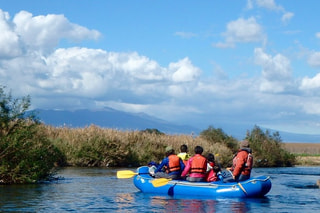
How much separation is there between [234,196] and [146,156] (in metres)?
19.9

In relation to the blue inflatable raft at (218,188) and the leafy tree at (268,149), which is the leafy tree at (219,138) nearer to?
the leafy tree at (268,149)

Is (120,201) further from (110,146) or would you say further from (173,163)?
(110,146)

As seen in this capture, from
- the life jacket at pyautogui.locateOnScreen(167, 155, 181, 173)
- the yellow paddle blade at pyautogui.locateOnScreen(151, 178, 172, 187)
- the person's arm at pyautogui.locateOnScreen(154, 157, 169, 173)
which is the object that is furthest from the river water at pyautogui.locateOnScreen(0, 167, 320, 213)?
the life jacket at pyautogui.locateOnScreen(167, 155, 181, 173)

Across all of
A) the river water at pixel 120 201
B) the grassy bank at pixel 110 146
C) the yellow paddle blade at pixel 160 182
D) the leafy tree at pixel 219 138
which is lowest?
the river water at pixel 120 201

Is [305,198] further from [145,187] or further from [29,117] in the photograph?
[29,117]

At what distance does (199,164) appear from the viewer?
20.0 meters

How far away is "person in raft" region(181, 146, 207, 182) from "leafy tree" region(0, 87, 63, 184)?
606 centimetres

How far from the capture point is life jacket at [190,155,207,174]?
65.3 feet

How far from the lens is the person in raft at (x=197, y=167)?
1992cm

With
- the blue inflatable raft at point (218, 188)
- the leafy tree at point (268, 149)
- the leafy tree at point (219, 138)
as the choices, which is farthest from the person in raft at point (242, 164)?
the leafy tree at point (219, 138)

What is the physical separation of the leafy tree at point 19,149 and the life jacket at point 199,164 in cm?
630

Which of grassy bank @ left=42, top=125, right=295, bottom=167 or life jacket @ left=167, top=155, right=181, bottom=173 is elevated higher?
grassy bank @ left=42, top=125, right=295, bottom=167

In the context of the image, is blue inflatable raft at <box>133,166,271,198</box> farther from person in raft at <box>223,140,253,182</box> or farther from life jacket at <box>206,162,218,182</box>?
life jacket at <box>206,162,218,182</box>

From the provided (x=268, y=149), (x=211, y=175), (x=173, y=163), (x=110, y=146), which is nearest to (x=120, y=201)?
(x=173, y=163)
